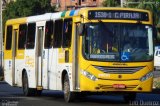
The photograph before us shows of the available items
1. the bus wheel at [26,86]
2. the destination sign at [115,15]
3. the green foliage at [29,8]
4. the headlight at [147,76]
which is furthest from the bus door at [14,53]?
the green foliage at [29,8]

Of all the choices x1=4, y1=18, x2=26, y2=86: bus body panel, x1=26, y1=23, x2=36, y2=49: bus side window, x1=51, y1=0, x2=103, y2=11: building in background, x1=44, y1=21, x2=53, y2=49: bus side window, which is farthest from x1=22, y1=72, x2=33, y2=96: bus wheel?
x1=51, y1=0, x2=103, y2=11: building in background

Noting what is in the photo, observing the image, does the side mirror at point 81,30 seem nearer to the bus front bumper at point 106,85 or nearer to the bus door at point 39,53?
the bus front bumper at point 106,85

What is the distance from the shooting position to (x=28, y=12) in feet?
310

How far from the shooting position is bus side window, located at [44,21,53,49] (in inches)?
1001

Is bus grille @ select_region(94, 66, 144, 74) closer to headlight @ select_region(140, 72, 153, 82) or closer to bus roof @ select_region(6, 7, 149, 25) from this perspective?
headlight @ select_region(140, 72, 153, 82)

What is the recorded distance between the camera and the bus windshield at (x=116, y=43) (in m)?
22.3

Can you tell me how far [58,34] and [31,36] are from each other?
10.4 feet

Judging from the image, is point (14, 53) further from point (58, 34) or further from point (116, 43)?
point (116, 43)

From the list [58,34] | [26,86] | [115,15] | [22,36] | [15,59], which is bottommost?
[26,86]

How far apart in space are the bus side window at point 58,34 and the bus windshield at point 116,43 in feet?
7.02

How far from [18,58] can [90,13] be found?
7.13 meters

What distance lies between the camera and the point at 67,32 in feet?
77.5

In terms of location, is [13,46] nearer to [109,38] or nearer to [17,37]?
[17,37]

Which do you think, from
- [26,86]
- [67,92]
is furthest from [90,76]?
[26,86]
